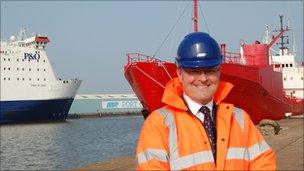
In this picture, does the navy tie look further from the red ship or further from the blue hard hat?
the red ship

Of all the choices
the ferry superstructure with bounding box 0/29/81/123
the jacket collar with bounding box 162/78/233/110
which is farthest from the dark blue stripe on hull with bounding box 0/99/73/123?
the jacket collar with bounding box 162/78/233/110

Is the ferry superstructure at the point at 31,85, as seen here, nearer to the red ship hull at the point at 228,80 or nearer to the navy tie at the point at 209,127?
the red ship hull at the point at 228,80

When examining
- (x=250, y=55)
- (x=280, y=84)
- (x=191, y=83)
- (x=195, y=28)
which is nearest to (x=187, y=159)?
(x=191, y=83)

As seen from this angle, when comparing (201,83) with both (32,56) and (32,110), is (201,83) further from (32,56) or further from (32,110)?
(32,56)

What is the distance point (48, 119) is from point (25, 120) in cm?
383

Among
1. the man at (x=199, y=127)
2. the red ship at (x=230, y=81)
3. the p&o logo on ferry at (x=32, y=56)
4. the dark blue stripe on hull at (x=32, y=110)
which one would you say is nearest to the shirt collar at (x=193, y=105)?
the man at (x=199, y=127)

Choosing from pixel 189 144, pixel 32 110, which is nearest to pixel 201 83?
pixel 189 144

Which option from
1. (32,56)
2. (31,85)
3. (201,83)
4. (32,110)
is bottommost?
(32,110)

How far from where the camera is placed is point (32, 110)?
53.2 meters

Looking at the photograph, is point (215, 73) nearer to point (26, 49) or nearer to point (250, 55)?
point (250, 55)

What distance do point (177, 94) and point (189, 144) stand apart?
0.26 m

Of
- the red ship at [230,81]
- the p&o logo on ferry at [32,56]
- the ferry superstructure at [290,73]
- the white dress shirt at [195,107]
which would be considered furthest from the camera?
the p&o logo on ferry at [32,56]

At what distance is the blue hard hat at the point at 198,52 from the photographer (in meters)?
2.03

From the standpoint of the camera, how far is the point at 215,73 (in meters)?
2.10
